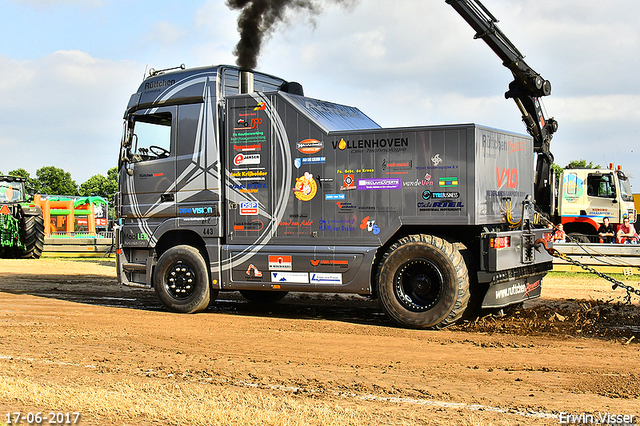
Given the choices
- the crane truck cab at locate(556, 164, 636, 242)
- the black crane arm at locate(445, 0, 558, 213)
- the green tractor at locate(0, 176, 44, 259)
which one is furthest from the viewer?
the green tractor at locate(0, 176, 44, 259)

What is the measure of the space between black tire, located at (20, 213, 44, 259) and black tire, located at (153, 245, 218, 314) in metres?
15.2

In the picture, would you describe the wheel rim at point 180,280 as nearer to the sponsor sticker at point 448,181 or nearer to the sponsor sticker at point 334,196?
the sponsor sticker at point 334,196

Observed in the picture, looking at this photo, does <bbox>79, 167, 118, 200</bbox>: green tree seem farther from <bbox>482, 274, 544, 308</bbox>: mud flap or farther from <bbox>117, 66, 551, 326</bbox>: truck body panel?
<bbox>482, 274, 544, 308</bbox>: mud flap

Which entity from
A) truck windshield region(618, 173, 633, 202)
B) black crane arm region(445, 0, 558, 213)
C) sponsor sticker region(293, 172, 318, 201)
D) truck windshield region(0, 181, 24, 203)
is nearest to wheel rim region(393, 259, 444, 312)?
sponsor sticker region(293, 172, 318, 201)

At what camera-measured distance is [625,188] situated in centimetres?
2030

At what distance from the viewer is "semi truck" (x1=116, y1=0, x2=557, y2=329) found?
8.30 metres

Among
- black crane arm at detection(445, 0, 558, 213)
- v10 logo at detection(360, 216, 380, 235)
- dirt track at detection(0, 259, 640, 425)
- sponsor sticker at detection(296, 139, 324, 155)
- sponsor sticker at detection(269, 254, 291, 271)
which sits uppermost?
black crane arm at detection(445, 0, 558, 213)

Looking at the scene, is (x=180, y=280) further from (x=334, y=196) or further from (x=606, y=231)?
(x=606, y=231)

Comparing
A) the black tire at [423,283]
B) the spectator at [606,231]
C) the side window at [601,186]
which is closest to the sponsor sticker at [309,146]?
the black tire at [423,283]

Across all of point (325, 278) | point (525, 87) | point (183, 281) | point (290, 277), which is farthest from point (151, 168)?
point (525, 87)

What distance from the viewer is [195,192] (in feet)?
33.0

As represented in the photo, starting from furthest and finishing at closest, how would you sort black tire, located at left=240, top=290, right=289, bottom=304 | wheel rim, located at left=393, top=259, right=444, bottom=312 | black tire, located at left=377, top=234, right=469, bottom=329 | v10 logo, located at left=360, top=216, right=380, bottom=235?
1. black tire, located at left=240, top=290, right=289, bottom=304
2. v10 logo, located at left=360, top=216, right=380, bottom=235
3. wheel rim, located at left=393, top=259, right=444, bottom=312
4. black tire, located at left=377, top=234, right=469, bottom=329

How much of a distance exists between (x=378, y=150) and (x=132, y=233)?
4650 millimetres

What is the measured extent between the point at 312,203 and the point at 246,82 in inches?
99.1
